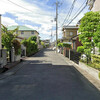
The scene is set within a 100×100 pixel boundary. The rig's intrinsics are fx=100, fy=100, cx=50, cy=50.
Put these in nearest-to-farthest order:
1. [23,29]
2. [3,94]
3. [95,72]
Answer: [3,94] → [95,72] → [23,29]

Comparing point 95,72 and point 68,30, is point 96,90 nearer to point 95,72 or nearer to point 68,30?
point 95,72

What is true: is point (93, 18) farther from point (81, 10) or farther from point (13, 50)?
point (13, 50)

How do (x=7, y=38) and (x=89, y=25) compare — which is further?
(x=7, y=38)

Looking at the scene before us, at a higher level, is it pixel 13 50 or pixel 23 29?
pixel 23 29

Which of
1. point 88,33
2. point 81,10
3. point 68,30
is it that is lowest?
point 88,33

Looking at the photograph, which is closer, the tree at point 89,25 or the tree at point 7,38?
the tree at point 89,25

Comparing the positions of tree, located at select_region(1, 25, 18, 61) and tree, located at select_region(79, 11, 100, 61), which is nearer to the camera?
tree, located at select_region(79, 11, 100, 61)

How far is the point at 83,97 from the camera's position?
4.04m

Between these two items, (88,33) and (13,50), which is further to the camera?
(13,50)

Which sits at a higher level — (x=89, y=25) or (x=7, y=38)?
(x=89, y=25)

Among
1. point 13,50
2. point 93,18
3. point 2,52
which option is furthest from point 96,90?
point 13,50

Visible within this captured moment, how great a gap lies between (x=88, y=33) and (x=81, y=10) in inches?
142

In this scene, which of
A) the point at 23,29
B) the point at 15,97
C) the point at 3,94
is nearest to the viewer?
the point at 15,97

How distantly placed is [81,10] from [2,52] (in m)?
8.58
